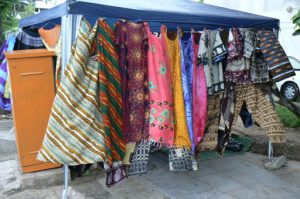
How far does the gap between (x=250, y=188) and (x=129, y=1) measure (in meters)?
2.66

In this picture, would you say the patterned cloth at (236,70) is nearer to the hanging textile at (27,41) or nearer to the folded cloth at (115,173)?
the folded cloth at (115,173)

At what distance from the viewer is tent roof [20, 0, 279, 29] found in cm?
342

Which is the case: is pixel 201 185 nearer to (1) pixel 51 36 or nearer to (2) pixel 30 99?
(2) pixel 30 99

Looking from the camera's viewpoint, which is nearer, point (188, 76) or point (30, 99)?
point (188, 76)

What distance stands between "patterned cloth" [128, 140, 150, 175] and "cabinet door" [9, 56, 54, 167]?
1300mm

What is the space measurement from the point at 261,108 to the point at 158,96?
1708 mm

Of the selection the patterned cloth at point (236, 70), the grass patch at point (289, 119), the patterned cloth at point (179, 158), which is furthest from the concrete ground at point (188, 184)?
the grass patch at point (289, 119)

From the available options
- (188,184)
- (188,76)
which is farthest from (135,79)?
(188,184)

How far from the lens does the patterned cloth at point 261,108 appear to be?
15.2 feet

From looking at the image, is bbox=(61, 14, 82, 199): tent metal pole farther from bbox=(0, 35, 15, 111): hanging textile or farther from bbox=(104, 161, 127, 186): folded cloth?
bbox=(0, 35, 15, 111): hanging textile

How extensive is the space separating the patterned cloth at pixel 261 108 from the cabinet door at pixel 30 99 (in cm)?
244

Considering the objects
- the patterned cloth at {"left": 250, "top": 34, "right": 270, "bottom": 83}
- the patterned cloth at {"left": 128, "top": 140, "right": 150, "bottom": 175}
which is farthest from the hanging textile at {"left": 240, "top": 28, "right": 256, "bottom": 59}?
the patterned cloth at {"left": 128, "top": 140, "right": 150, "bottom": 175}

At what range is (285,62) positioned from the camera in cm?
439

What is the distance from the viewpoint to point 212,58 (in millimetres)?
4156
